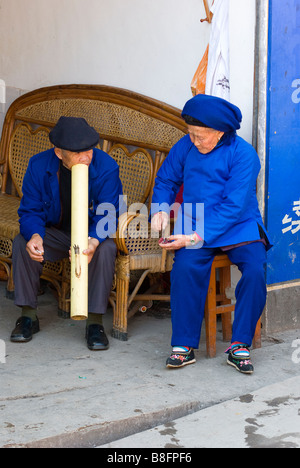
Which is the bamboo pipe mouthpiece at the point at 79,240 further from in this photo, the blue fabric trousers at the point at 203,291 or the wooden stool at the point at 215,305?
the wooden stool at the point at 215,305

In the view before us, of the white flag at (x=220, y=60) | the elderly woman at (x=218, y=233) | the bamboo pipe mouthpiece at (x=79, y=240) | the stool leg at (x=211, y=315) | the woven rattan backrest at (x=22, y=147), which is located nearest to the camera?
the bamboo pipe mouthpiece at (x=79, y=240)

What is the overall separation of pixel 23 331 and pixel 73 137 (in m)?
1.16

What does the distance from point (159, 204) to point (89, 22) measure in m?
2.07

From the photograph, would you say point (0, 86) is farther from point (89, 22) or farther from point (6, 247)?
point (6, 247)

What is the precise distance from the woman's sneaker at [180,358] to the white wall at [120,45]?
4.49 ft

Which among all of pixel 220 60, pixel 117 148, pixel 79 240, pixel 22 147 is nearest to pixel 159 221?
pixel 79 240

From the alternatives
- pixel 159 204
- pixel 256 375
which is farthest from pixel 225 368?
pixel 159 204

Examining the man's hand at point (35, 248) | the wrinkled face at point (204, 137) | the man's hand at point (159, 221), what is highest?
the wrinkled face at point (204, 137)

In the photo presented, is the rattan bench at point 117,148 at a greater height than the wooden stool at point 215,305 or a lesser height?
greater

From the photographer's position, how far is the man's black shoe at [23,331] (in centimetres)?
411

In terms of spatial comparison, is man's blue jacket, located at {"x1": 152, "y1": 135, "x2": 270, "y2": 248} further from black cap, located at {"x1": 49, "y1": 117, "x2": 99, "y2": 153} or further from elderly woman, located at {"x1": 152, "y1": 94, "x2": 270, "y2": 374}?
black cap, located at {"x1": 49, "y1": 117, "x2": 99, "y2": 153}

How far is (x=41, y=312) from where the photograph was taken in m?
4.76

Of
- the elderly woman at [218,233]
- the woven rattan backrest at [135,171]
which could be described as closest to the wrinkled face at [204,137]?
the elderly woman at [218,233]

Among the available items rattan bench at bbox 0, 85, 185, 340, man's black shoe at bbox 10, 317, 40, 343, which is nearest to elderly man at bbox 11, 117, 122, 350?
man's black shoe at bbox 10, 317, 40, 343
